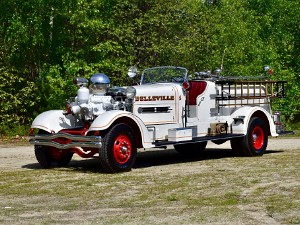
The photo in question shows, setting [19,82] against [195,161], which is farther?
[19,82]

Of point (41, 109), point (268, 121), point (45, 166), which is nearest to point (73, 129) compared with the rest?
point (45, 166)

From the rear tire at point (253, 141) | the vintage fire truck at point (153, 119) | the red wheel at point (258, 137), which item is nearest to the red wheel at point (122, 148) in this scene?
the vintage fire truck at point (153, 119)

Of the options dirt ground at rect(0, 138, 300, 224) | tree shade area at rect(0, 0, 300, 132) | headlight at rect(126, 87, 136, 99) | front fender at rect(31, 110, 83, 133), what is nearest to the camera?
dirt ground at rect(0, 138, 300, 224)

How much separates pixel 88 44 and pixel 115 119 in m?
14.7

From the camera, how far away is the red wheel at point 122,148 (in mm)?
13812

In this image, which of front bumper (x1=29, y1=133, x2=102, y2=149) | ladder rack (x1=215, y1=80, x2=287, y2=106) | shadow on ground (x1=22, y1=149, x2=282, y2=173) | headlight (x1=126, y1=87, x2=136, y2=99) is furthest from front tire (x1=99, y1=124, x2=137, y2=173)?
ladder rack (x1=215, y1=80, x2=287, y2=106)

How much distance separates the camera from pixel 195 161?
16.4 meters

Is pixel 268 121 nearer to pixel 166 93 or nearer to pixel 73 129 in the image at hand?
pixel 166 93

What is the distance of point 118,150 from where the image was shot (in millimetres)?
13836

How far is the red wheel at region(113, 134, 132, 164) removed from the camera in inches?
544

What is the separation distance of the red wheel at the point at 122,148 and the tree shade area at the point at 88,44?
13063mm

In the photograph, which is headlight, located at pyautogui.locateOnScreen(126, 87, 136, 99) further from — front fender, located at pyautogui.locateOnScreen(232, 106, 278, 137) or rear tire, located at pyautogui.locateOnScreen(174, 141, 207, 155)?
rear tire, located at pyautogui.locateOnScreen(174, 141, 207, 155)

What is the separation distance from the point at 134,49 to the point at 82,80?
1498 centimetres

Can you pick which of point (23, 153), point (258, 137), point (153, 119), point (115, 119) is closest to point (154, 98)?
point (153, 119)
